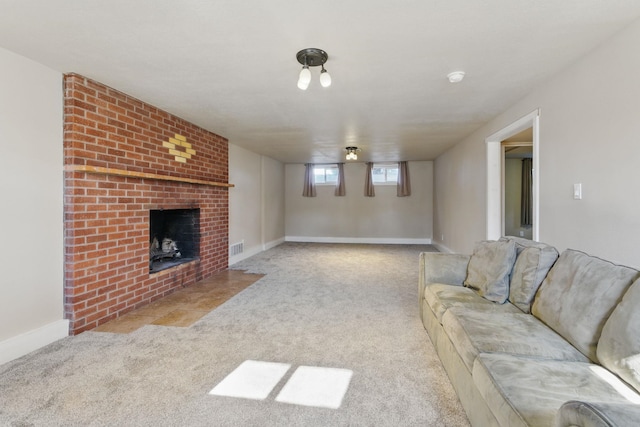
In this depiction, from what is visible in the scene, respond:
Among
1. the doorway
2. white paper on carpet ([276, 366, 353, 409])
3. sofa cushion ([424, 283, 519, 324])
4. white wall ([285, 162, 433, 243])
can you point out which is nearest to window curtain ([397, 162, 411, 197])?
white wall ([285, 162, 433, 243])

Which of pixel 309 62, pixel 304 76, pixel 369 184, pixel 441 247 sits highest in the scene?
pixel 309 62

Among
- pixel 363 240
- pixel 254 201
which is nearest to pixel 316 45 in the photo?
pixel 254 201

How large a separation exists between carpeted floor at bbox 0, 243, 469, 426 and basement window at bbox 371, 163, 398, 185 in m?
4.98

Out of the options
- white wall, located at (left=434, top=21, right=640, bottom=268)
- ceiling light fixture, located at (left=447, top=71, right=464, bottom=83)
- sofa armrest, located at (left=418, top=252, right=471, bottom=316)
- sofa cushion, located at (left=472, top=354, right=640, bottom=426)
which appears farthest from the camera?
sofa armrest, located at (left=418, top=252, right=471, bottom=316)

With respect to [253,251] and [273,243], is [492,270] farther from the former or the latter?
[273,243]

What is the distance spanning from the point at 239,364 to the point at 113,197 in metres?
2.02

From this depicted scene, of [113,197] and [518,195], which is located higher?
[518,195]

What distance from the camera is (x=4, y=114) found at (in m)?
2.15

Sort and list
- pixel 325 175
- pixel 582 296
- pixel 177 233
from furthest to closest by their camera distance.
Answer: pixel 325 175 → pixel 177 233 → pixel 582 296

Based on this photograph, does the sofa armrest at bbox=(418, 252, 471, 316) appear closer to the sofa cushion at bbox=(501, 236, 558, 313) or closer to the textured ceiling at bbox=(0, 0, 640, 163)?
the sofa cushion at bbox=(501, 236, 558, 313)

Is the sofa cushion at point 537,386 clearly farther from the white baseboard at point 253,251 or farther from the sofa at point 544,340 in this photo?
the white baseboard at point 253,251

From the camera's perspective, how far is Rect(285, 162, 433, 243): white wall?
8.02 metres

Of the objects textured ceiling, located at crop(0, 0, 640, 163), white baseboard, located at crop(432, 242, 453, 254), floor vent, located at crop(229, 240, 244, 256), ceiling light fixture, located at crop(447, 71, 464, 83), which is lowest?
white baseboard, located at crop(432, 242, 453, 254)

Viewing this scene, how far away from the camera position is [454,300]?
7.23ft
